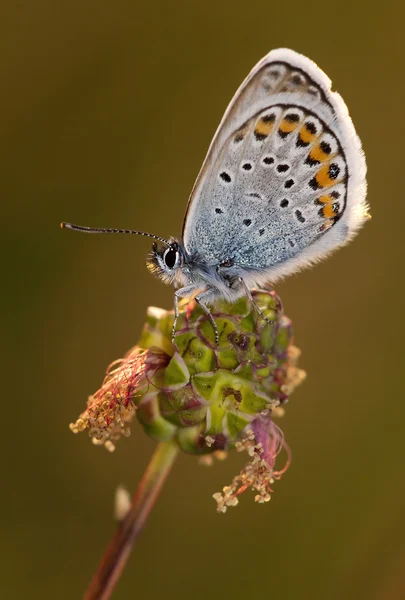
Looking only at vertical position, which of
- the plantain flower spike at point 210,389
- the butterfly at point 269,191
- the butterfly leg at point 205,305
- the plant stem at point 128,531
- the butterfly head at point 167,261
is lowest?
the plant stem at point 128,531

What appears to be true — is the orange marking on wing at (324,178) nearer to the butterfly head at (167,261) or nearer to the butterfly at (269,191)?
the butterfly at (269,191)

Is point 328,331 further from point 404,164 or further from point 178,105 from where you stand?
point 178,105

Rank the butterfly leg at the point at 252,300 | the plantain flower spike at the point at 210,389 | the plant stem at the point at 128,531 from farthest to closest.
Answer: the butterfly leg at the point at 252,300
the plantain flower spike at the point at 210,389
the plant stem at the point at 128,531

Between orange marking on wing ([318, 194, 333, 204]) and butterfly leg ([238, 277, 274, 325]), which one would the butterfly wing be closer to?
orange marking on wing ([318, 194, 333, 204])

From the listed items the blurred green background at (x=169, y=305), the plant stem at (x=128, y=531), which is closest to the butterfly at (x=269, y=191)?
the plant stem at (x=128, y=531)

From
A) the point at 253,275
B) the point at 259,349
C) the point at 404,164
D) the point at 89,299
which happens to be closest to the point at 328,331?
the point at 404,164

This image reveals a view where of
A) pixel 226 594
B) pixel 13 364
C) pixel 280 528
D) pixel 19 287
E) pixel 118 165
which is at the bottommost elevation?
pixel 226 594

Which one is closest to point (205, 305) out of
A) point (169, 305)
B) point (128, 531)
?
point (128, 531)

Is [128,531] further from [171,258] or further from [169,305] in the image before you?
[169,305]
